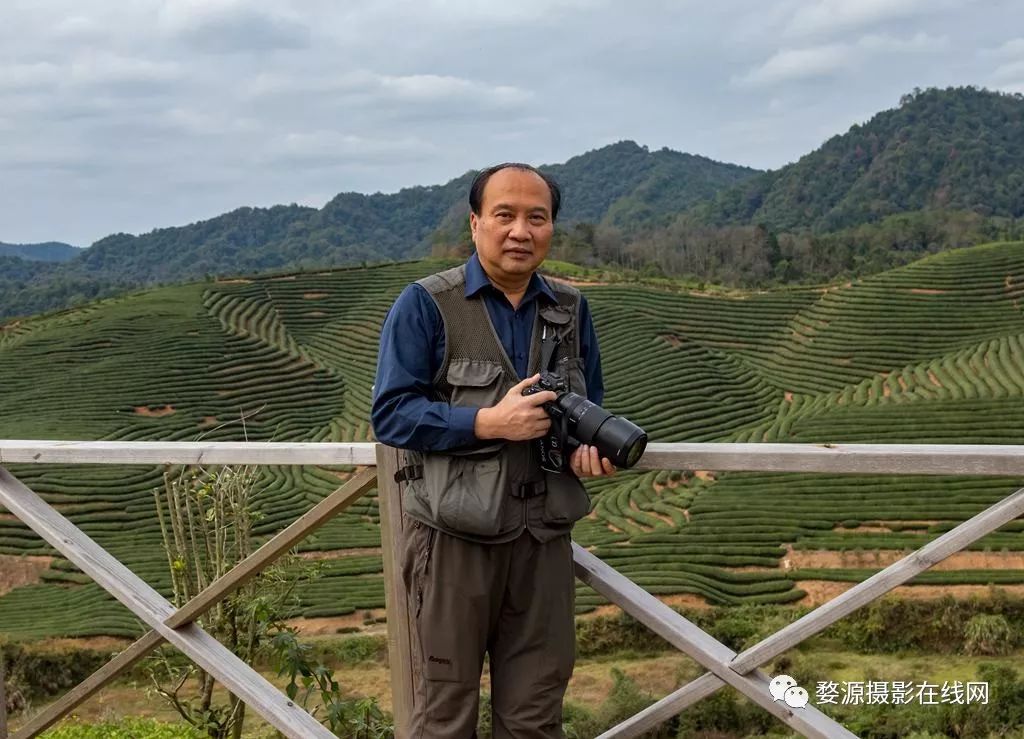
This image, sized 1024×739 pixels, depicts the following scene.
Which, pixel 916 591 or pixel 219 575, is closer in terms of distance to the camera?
pixel 219 575

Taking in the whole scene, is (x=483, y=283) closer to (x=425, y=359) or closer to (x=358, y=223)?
(x=425, y=359)

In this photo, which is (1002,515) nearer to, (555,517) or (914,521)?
(555,517)

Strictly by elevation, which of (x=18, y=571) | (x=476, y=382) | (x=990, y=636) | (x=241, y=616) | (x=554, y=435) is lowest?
(x=18, y=571)

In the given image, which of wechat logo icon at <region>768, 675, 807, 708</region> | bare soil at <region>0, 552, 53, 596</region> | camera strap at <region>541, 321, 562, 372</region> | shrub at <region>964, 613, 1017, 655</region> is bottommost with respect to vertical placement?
bare soil at <region>0, 552, 53, 596</region>

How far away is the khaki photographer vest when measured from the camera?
1.61 m

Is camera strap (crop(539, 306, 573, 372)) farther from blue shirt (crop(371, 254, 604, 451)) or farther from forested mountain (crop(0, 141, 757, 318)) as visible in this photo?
forested mountain (crop(0, 141, 757, 318))

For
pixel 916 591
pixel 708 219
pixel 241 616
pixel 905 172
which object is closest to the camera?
pixel 241 616

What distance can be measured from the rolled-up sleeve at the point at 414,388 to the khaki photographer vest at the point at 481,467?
1.0 inches

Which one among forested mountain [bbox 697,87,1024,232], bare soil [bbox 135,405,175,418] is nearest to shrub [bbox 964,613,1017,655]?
bare soil [bbox 135,405,175,418]

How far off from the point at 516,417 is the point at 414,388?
22 centimetres

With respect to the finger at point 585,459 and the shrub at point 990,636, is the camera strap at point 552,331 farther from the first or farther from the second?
the shrub at point 990,636

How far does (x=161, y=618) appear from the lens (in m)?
2.14

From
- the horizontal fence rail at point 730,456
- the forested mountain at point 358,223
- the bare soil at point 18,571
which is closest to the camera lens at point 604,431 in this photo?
the horizontal fence rail at point 730,456

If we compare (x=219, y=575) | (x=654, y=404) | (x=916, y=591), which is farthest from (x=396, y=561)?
(x=654, y=404)
